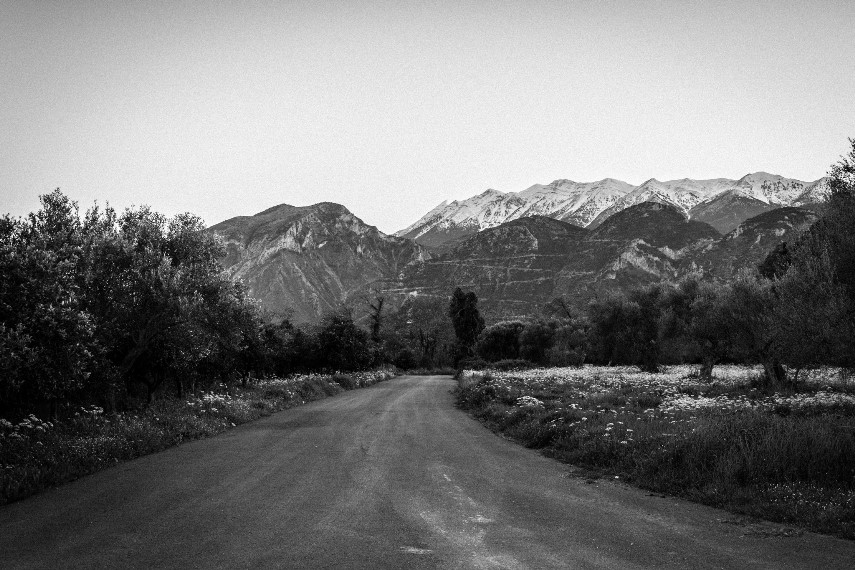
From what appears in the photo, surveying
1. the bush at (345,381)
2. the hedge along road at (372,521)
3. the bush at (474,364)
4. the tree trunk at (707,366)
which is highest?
the hedge along road at (372,521)

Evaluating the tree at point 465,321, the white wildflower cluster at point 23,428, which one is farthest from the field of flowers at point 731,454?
the tree at point 465,321

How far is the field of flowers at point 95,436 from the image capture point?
39.6 feet

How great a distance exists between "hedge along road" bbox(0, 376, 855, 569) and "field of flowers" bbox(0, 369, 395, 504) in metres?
0.67

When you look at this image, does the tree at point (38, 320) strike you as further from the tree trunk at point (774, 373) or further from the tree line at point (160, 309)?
the tree trunk at point (774, 373)

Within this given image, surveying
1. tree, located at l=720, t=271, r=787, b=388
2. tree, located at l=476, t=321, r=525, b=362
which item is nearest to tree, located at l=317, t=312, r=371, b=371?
tree, located at l=720, t=271, r=787, b=388

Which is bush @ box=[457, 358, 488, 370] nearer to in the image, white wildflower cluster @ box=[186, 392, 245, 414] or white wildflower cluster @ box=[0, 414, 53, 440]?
white wildflower cluster @ box=[186, 392, 245, 414]

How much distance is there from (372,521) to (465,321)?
96593 mm

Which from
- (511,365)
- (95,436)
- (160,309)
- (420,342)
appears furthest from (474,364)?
(95,436)

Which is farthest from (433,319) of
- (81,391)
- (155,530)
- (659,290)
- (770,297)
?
(155,530)

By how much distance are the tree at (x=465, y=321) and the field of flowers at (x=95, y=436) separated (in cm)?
7886

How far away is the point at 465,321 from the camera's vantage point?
105188mm

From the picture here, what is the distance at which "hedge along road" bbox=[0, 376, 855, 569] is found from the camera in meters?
7.34

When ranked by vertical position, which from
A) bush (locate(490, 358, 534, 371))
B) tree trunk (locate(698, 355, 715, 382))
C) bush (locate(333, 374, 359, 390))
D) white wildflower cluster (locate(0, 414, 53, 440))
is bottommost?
bush (locate(490, 358, 534, 371))

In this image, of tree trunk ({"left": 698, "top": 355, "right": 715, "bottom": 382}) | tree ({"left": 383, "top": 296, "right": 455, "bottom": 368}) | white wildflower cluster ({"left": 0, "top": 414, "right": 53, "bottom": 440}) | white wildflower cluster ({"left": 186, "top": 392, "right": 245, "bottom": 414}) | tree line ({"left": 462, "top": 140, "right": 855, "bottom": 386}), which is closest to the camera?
white wildflower cluster ({"left": 0, "top": 414, "right": 53, "bottom": 440})
